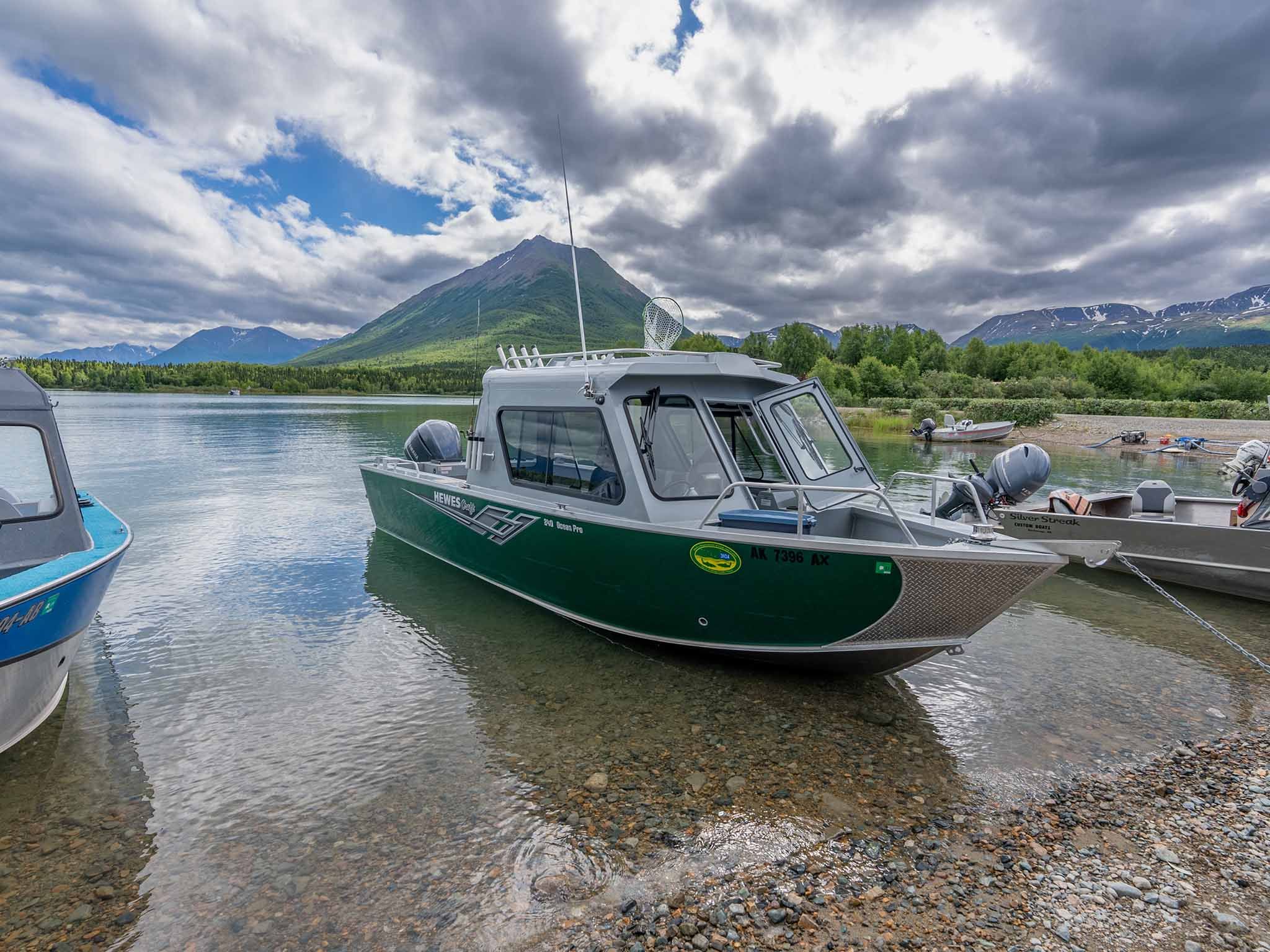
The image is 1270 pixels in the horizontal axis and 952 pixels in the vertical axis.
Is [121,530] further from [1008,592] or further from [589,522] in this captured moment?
[1008,592]

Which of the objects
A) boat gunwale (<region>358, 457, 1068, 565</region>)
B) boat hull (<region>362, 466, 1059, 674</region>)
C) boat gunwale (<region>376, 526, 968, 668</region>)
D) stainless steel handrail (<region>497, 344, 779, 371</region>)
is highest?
stainless steel handrail (<region>497, 344, 779, 371</region>)

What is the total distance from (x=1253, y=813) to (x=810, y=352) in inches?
3749

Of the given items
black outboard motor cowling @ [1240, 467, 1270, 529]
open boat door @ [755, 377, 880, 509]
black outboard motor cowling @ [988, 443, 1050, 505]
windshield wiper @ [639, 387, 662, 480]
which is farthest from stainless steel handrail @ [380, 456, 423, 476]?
black outboard motor cowling @ [1240, 467, 1270, 529]

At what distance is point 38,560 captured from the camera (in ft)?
18.8

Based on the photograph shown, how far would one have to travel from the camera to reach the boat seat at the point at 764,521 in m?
5.61

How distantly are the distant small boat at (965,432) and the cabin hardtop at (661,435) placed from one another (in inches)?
1323

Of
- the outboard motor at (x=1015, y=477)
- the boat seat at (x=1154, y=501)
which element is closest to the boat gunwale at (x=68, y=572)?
the outboard motor at (x=1015, y=477)

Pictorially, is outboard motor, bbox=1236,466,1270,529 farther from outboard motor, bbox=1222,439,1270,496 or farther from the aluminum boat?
outboard motor, bbox=1222,439,1270,496

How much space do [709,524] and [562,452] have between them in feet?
6.78

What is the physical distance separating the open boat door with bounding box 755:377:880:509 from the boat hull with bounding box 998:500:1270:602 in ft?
12.7

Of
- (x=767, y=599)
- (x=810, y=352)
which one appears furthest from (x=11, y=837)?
(x=810, y=352)

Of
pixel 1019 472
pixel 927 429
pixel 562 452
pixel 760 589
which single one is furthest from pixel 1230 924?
pixel 927 429

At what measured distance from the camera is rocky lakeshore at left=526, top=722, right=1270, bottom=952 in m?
3.22

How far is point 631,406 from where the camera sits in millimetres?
6668
